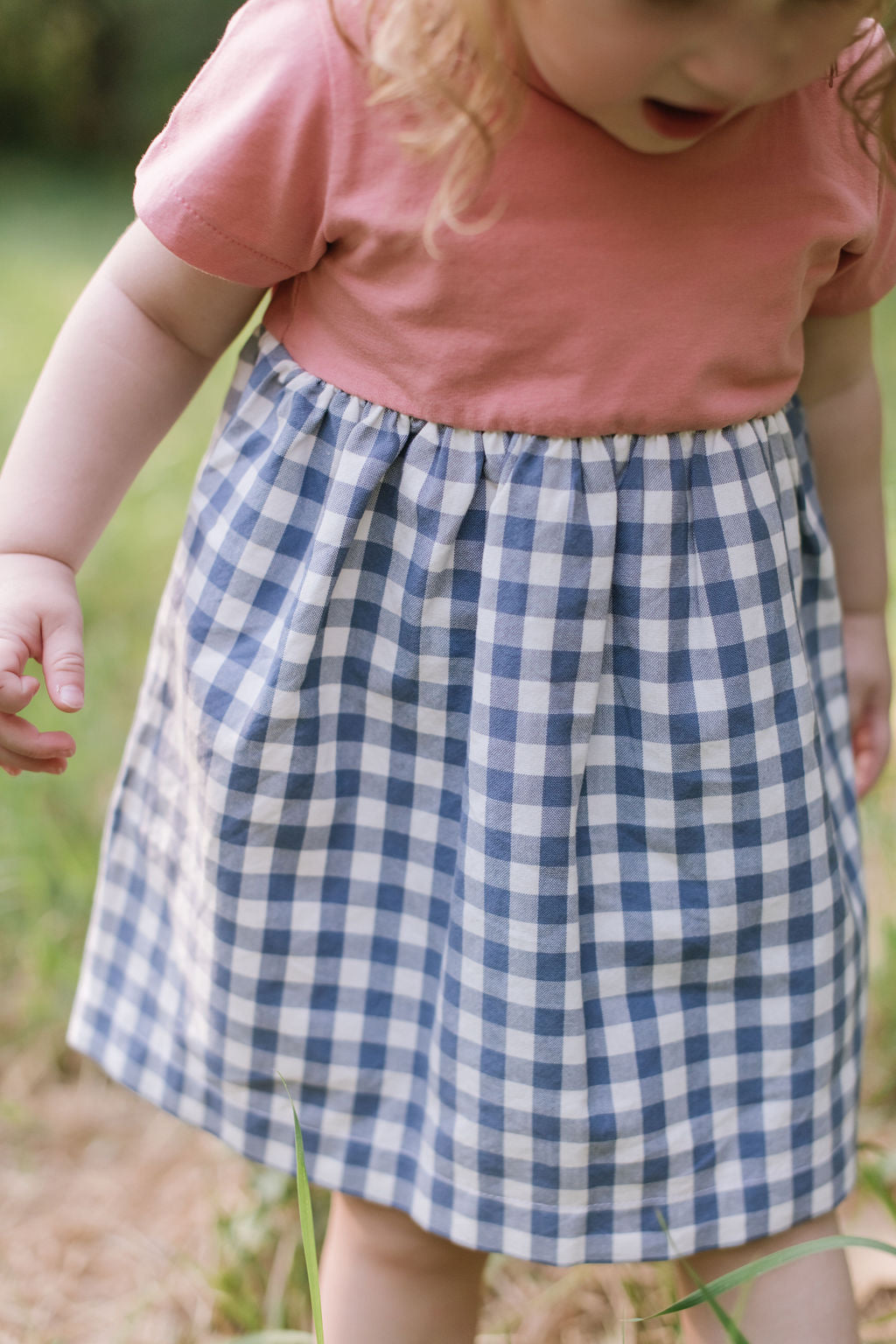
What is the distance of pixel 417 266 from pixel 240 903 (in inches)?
15.9

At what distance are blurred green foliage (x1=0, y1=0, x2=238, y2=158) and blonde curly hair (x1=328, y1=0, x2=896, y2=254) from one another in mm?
6565

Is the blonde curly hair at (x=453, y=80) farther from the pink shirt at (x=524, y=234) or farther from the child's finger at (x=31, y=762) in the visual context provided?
the child's finger at (x=31, y=762)

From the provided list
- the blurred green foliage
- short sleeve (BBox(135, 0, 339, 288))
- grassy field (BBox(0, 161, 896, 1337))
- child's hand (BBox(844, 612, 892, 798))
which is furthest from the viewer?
the blurred green foliage

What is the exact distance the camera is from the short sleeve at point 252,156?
71 cm

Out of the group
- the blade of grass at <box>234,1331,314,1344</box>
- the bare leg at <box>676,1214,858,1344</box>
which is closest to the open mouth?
the bare leg at <box>676,1214,858,1344</box>

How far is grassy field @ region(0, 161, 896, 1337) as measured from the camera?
50.9 inches

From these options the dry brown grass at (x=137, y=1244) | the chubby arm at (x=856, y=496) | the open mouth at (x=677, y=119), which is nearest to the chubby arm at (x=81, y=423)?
the open mouth at (x=677, y=119)

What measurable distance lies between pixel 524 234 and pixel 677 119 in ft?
0.33

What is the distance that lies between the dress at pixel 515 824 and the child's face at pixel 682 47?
7.4 inches

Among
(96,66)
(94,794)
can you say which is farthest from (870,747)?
(96,66)

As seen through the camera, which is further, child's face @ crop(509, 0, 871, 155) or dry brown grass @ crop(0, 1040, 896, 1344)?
dry brown grass @ crop(0, 1040, 896, 1344)

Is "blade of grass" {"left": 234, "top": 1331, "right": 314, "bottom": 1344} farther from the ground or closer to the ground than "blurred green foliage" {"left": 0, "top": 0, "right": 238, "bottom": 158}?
closer to the ground

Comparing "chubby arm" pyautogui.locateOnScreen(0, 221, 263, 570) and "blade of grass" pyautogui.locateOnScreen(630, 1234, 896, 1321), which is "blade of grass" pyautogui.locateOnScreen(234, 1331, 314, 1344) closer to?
"blade of grass" pyautogui.locateOnScreen(630, 1234, 896, 1321)

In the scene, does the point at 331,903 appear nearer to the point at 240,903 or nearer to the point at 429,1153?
the point at 240,903
